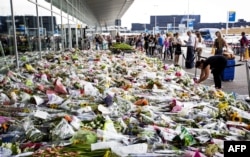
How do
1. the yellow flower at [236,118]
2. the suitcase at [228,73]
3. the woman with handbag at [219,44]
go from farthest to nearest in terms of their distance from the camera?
the suitcase at [228,73] < the woman with handbag at [219,44] < the yellow flower at [236,118]

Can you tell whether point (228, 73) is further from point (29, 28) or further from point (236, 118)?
point (236, 118)

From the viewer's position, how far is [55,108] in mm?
4703

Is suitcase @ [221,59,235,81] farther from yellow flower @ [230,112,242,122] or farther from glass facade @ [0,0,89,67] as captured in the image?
yellow flower @ [230,112,242,122]

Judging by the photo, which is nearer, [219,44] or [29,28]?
[219,44]

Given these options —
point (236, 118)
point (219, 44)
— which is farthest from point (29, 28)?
point (236, 118)

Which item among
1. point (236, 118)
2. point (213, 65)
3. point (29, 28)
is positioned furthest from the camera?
point (29, 28)

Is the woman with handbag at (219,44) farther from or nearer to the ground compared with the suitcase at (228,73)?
farther from the ground

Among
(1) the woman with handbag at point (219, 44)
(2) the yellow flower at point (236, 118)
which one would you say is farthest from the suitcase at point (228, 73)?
(2) the yellow flower at point (236, 118)

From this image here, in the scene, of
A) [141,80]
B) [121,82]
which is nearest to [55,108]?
[121,82]

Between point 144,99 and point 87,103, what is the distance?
87cm

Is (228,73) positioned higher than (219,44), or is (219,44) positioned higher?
(219,44)

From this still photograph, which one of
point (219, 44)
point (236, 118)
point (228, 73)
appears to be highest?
point (219, 44)

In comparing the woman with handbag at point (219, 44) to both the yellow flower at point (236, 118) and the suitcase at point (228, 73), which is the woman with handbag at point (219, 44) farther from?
the yellow flower at point (236, 118)

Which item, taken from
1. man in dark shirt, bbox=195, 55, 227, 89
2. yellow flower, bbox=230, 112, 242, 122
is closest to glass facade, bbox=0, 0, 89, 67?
man in dark shirt, bbox=195, 55, 227, 89
